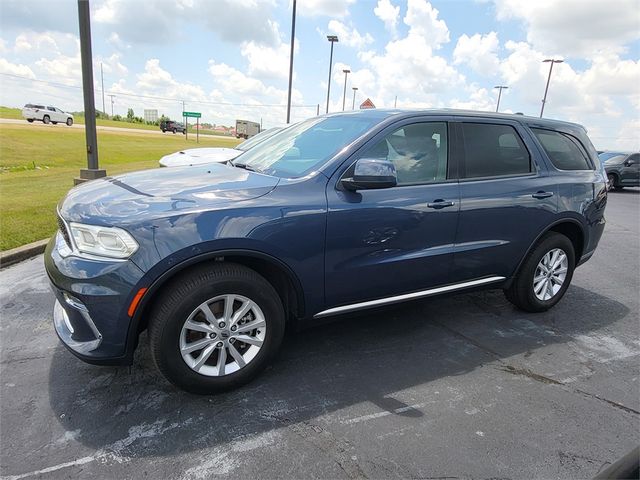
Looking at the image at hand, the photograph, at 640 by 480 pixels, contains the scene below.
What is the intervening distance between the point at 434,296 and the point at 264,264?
152cm

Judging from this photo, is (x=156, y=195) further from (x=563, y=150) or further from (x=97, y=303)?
(x=563, y=150)

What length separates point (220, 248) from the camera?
2.67 metres

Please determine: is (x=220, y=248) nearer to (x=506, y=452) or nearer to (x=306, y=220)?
(x=306, y=220)

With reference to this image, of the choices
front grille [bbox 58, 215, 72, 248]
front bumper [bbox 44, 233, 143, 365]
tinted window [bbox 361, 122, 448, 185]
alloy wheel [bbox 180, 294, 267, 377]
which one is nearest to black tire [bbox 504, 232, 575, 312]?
tinted window [bbox 361, 122, 448, 185]

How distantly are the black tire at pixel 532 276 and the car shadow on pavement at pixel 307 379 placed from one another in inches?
4.9

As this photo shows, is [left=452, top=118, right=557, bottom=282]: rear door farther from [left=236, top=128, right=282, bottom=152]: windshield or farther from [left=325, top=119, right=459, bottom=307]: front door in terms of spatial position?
[left=236, top=128, right=282, bottom=152]: windshield

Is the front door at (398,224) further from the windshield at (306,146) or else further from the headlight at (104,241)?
the headlight at (104,241)

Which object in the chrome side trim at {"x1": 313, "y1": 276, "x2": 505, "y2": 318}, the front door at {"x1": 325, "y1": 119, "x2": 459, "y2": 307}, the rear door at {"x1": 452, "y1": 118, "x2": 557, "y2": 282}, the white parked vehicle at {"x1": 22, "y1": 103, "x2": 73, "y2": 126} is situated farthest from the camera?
the white parked vehicle at {"x1": 22, "y1": 103, "x2": 73, "y2": 126}

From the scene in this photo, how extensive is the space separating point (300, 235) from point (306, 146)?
0.94 metres

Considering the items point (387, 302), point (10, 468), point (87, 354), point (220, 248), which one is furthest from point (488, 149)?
point (10, 468)

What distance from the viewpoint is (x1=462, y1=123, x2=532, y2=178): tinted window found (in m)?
3.77

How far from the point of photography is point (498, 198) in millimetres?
3807

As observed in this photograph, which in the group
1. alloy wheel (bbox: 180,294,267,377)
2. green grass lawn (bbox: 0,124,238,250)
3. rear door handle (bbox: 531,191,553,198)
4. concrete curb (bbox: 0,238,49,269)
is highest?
rear door handle (bbox: 531,191,553,198)

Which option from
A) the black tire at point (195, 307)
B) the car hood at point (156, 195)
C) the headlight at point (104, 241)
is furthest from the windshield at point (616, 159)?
the headlight at point (104, 241)
